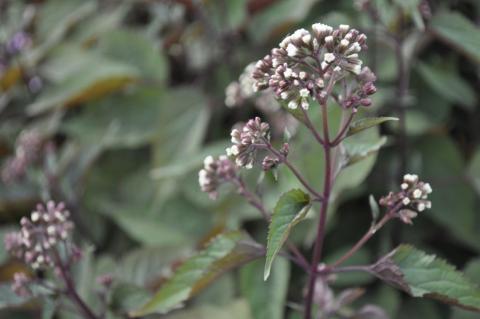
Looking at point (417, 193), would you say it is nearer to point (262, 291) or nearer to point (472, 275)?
point (262, 291)

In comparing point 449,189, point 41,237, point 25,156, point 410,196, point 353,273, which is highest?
point 410,196

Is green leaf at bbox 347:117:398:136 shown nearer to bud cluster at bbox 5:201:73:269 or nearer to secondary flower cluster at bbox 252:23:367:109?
secondary flower cluster at bbox 252:23:367:109

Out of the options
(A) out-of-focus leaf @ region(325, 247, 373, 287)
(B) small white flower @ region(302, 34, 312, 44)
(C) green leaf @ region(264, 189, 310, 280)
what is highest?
(B) small white flower @ region(302, 34, 312, 44)

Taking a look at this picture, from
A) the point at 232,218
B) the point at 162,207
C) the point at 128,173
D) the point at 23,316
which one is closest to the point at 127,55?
the point at 128,173

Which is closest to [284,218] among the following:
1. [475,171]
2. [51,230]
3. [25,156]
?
[51,230]

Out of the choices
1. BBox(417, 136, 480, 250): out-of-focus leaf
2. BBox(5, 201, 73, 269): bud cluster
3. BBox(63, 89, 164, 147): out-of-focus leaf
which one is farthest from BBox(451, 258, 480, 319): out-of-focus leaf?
BBox(63, 89, 164, 147): out-of-focus leaf

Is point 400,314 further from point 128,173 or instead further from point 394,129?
point 128,173

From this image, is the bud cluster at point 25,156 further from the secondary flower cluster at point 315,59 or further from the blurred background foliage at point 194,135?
the secondary flower cluster at point 315,59
